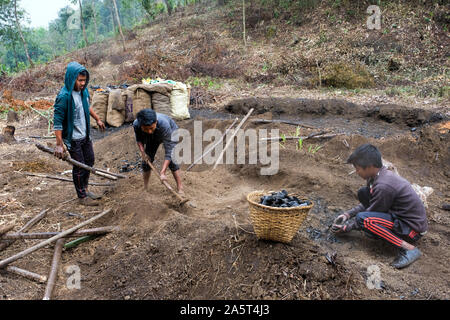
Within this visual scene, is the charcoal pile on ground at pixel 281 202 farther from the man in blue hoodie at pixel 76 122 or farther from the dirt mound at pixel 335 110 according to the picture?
the dirt mound at pixel 335 110

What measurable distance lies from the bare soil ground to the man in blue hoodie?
1.33 feet

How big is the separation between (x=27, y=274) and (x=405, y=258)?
3.27 metres

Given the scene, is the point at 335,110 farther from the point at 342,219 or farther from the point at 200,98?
the point at 342,219

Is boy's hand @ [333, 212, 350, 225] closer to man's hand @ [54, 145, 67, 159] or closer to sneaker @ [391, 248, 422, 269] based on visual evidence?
sneaker @ [391, 248, 422, 269]

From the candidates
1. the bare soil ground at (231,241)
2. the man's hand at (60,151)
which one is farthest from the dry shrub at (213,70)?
the man's hand at (60,151)

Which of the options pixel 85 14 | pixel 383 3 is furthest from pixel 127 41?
pixel 383 3

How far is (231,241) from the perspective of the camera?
260cm

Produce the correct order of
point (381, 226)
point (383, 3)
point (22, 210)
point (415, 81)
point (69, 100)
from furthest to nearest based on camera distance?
point (383, 3) → point (415, 81) → point (22, 210) → point (69, 100) → point (381, 226)

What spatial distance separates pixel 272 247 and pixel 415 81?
9.20m

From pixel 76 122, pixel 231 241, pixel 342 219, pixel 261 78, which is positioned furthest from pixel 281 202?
pixel 261 78

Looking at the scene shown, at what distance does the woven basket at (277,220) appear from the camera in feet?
7.11
